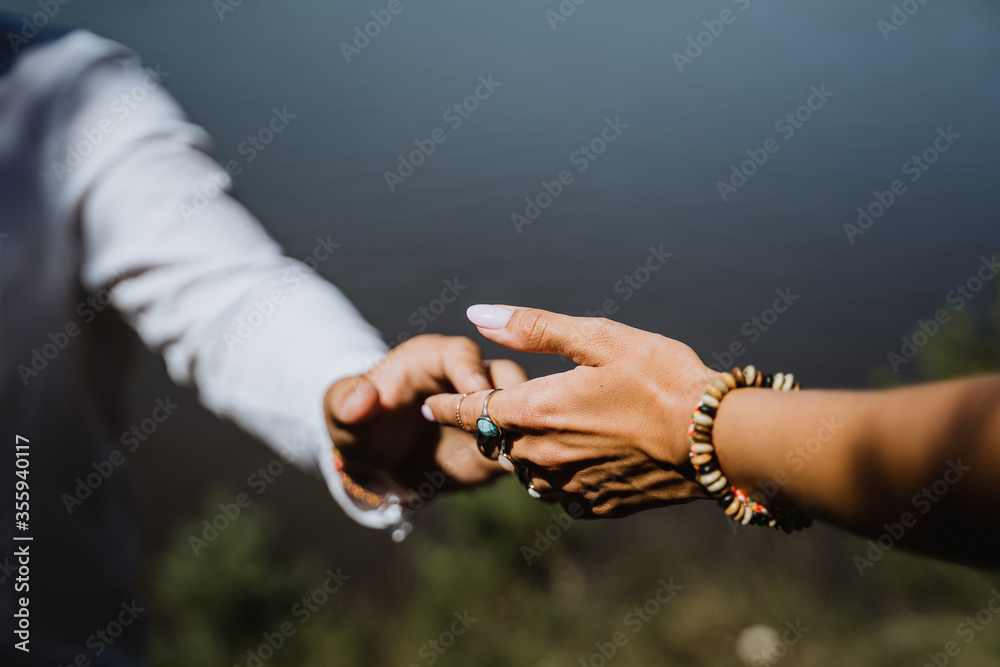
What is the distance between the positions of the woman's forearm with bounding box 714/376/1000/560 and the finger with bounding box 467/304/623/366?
0.64ft

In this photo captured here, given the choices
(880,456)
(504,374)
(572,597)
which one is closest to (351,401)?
(504,374)

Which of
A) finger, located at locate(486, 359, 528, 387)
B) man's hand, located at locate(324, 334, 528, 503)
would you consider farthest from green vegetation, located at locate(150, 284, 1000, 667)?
finger, located at locate(486, 359, 528, 387)

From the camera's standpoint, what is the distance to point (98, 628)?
1062 millimetres

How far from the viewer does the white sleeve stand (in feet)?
3.52

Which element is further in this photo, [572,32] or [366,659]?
[572,32]

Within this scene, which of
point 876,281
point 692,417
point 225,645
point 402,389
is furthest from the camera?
point 876,281

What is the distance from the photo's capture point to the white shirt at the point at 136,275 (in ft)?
3.26

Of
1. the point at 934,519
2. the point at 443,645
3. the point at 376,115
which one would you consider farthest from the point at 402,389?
the point at 376,115

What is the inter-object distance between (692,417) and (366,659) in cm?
236

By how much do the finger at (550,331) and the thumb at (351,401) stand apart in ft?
0.82

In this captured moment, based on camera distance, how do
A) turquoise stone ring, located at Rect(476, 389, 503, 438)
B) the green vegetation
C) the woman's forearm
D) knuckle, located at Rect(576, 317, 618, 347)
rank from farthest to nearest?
the green vegetation
turquoise stone ring, located at Rect(476, 389, 503, 438)
knuckle, located at Rect(576, 317, 618, 347)
the woman's forearm

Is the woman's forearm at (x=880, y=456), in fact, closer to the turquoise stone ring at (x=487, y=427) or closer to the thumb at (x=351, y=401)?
the turquoise stone ring at (x=487, y=427)

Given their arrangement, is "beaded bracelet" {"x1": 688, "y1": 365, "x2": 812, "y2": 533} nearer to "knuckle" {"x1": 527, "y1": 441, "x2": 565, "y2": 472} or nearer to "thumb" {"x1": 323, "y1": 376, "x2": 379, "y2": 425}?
"knuckle" {"x1": 527, "y1": 441, "x2": 565, "y2": 472}

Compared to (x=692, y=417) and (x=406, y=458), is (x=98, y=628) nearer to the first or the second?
(x=406, y=458)
